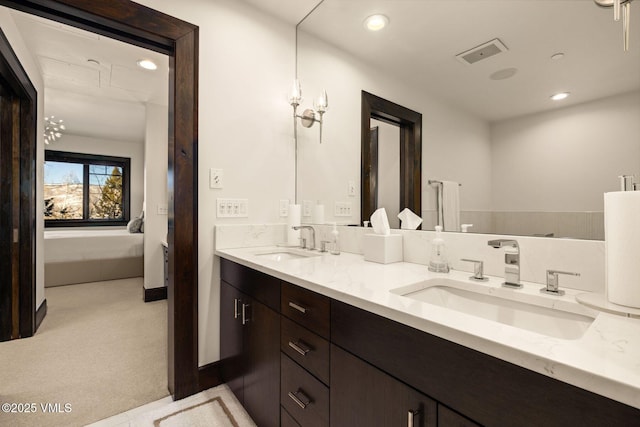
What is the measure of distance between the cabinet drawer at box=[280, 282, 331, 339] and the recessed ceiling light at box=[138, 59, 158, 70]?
255cm

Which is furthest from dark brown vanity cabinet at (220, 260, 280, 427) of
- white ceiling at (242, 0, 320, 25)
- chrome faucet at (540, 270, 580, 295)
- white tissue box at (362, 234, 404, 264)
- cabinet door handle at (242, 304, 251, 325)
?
white ceiling at (242, 0, 320, 25)

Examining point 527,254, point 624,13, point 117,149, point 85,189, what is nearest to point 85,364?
point 527,254

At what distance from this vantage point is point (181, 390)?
5.37 feet

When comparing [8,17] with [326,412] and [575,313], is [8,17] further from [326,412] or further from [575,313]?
[575,313]

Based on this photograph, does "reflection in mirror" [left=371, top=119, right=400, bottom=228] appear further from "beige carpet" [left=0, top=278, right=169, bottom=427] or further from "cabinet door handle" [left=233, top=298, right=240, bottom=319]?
"beige carpet" [left=0, top=278, right=169, bottom=427]

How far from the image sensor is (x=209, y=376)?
5.71 ft

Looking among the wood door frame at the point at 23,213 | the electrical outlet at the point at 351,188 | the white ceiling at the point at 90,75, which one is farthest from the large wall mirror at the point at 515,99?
the wood door frame at the point at 23,213

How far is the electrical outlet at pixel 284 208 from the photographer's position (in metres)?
2.09

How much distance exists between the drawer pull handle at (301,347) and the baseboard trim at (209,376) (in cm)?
90

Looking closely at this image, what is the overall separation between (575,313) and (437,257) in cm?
46

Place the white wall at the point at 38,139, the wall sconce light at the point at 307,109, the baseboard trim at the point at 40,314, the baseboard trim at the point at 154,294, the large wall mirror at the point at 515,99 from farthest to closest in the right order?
the baseboard trim at the point at 154,294 < the baseboard trim at the point at 40,314 < the white wall at the point at 38,139 < the wall sconce light at the point at 307,109 < the large wall mirror at the point at 515,99

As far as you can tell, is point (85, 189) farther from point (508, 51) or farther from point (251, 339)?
point (508, 51)

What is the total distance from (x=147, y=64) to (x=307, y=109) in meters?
1.68

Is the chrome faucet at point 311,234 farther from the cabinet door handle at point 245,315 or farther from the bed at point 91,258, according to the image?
the bed at point 91,258
